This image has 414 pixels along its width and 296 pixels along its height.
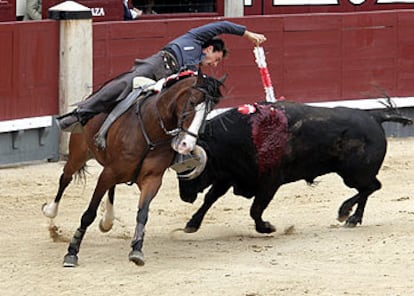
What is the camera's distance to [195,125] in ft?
26.0

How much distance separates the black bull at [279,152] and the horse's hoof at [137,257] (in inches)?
54.9

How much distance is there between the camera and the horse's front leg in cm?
810

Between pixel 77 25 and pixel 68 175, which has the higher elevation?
pixel 77 25

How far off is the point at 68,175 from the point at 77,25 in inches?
138

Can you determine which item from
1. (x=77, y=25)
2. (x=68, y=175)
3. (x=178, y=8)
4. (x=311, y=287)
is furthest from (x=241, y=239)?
(x=178, y=8)

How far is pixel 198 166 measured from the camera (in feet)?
29.7

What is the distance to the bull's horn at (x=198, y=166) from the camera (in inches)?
351

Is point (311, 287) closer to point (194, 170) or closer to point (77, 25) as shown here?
point (194, 170)

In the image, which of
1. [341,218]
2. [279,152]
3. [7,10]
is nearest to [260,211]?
[279,152]

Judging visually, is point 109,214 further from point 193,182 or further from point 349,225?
point 349,225

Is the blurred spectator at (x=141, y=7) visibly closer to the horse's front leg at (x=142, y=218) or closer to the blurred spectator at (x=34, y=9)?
the blurred spectator at (x=34, y=9)

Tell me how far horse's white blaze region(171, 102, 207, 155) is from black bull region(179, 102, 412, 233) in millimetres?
1441

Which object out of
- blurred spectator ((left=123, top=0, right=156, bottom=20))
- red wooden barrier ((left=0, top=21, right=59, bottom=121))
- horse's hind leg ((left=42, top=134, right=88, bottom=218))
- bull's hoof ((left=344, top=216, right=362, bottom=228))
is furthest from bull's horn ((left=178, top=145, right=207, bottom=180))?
blurred spectator ((left=123, top=0, right=156, bottom=20))

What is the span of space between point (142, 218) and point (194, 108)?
743 millimetres
